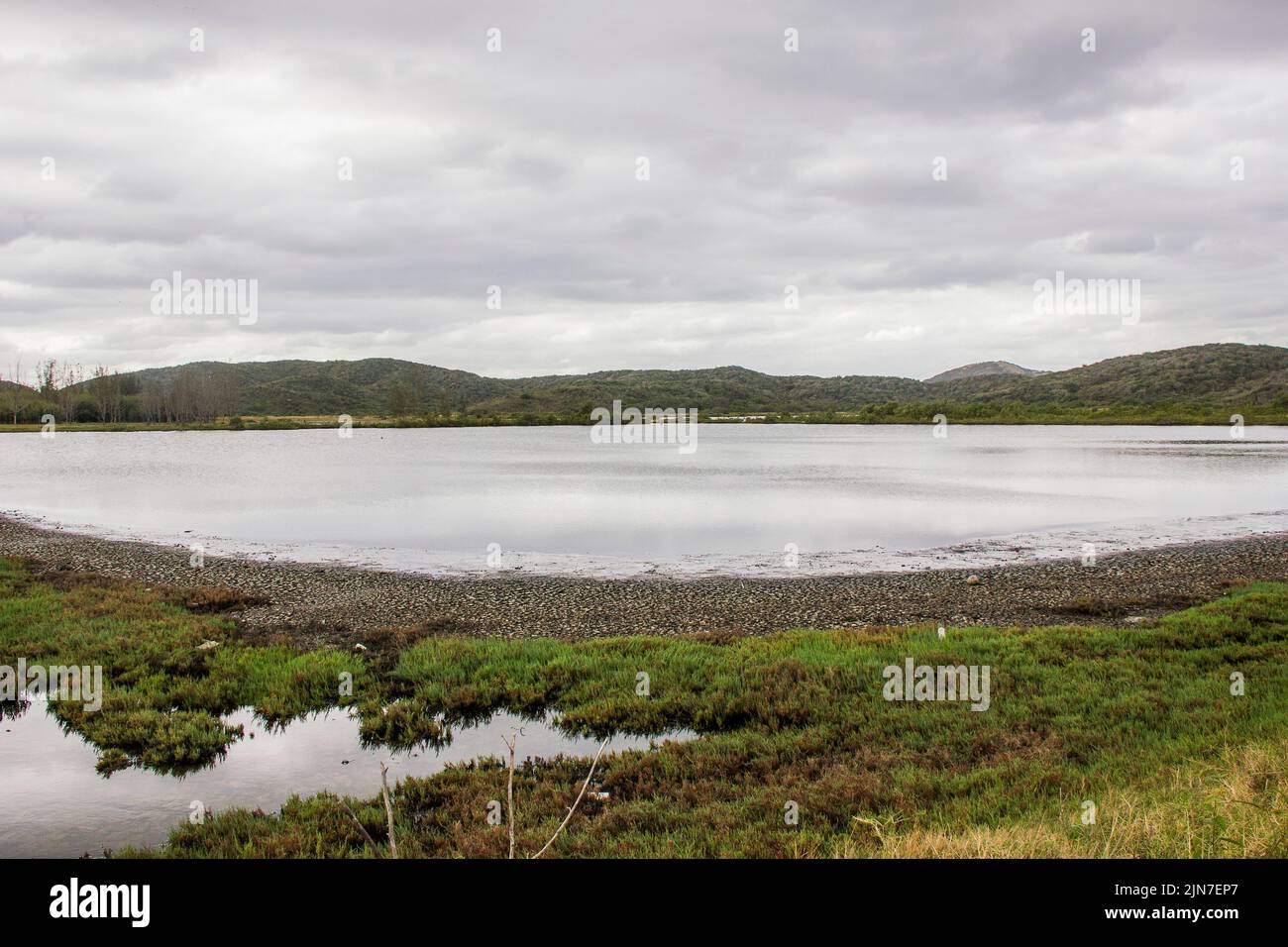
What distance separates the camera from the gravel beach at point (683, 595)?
672 inches

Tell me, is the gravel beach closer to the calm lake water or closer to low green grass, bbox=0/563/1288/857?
low green grass, bbox=0/563/1288/857

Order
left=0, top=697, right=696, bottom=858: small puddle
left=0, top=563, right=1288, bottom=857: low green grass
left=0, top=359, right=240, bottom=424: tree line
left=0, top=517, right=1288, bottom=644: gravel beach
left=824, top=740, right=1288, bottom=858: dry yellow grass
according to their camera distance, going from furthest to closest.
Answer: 1. left=0, top=359, right=240, bottom=424: tree line
2. left=0, top=517, right=1288, bottom=644: gravel beach
3. left=0, top=697, right=696, bottom=858: small puddle
4. left=0, top=563, right=1288, bottom=857: low green grass
5. left=824, top=740, right=1288, bottom=858: dry yellow grass

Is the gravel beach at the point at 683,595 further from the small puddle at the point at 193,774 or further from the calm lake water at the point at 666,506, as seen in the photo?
the small puddle at the point at 193,774

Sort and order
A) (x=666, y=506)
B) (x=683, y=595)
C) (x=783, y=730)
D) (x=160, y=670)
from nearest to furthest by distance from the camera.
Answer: (x=783, y=730), (x=160, y=670), (x=683, y=595), (x=666, y=506)

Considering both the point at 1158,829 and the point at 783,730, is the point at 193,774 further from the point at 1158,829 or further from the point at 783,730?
the point at 1158,829

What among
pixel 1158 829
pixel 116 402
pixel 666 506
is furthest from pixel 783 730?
pixel 116 402

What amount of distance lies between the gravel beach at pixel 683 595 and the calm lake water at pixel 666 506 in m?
2.72

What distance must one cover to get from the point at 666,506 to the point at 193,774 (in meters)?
32.3

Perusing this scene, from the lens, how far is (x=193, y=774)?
9.98m

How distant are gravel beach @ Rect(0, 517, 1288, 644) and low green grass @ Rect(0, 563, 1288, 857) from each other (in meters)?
1.72

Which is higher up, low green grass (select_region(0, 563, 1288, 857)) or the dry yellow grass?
the dry yellow grass

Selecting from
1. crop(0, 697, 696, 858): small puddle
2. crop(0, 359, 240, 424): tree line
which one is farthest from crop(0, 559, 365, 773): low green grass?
crop(0, 359, 240, 424): tree line

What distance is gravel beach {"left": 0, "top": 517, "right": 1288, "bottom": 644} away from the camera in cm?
1706

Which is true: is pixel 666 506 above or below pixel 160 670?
above
